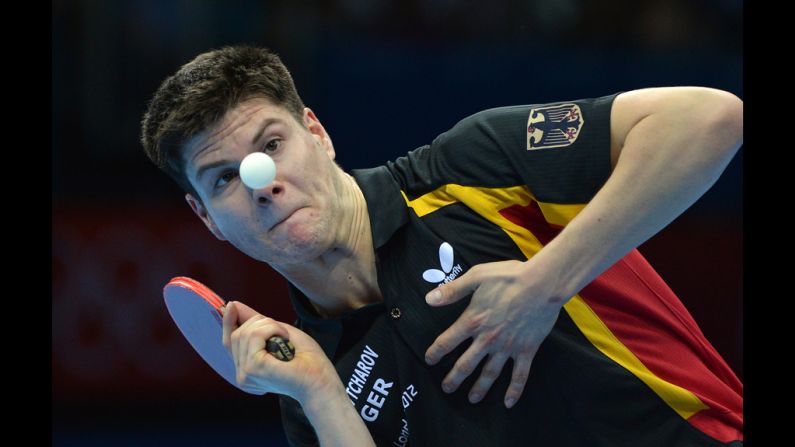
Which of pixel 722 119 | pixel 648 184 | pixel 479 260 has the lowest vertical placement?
pixel 479 260

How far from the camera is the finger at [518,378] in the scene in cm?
229

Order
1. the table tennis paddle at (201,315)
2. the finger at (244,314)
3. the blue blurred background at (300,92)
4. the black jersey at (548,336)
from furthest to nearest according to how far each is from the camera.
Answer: the blue blurred background at (300,92)
the table tennis paddle at (201,315)
the finger at (244,314)
the black jersey at (548,336)

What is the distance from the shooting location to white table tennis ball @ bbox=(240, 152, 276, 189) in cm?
237

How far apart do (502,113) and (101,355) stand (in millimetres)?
3083

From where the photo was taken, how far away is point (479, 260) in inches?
94.6

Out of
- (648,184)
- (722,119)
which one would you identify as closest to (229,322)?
(648,184)

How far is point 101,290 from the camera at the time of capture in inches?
189

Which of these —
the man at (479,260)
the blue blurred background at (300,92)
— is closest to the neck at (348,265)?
the man at (479,260)

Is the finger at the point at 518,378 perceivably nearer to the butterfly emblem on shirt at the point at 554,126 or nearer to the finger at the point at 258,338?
the butterfly emblem on shirt at the point at 554,126

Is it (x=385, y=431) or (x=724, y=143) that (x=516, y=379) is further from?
(x=724, y=143)

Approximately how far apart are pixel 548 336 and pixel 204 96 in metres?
1.11

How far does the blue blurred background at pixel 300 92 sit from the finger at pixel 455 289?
2718mm

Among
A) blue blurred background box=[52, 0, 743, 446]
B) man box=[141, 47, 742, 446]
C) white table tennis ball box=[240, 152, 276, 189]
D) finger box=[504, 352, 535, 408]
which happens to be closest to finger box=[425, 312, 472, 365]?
man box=[141, 47, 742, 446]

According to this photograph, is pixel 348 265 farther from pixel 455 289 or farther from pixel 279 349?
pixel 455 289
